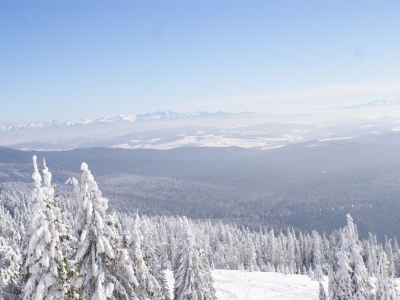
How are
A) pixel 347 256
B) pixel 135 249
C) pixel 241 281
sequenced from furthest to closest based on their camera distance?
pixel 241 281, pixel 347 256, pixel 135 249

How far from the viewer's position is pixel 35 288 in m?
13.2

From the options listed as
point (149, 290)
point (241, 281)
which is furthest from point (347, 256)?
point (241, 281)

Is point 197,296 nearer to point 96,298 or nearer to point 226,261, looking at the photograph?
point 96,298

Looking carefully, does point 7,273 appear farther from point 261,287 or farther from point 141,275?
point 261,287

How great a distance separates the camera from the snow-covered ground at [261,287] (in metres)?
58.0

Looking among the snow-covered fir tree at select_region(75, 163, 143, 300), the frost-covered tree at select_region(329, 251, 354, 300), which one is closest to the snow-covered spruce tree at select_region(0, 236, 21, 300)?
the snow-covered fir tree at select_region(75, 163, 143, 300)

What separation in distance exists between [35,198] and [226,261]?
99.9 meters

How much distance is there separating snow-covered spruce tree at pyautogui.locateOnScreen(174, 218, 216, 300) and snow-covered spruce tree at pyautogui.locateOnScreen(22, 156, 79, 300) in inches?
625

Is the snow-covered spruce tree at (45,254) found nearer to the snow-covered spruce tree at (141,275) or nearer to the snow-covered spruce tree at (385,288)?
the snow-covered spruce tree at (141,275)

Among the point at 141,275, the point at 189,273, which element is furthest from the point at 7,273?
the point at 189,273

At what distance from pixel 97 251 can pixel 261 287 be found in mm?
55924

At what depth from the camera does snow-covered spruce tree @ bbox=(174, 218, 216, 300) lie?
28.7m

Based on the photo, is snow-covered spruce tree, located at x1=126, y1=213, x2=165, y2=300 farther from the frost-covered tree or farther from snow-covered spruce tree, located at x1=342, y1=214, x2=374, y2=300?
snow-covered spruce tree, located at x1=342, y1=214, x2=374, y2=300

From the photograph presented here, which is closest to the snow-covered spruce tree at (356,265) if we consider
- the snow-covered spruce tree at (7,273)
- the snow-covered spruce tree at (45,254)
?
the snow-covered spruce tree at (45,254)
